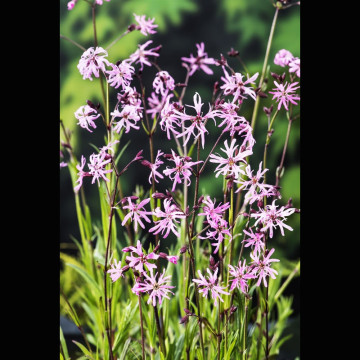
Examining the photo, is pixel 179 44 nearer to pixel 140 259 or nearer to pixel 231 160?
pixel 231 160

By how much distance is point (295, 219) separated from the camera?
193cm

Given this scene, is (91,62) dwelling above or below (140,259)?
above

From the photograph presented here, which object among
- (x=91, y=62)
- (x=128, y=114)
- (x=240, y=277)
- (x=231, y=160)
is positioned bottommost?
(x=240, y=277)

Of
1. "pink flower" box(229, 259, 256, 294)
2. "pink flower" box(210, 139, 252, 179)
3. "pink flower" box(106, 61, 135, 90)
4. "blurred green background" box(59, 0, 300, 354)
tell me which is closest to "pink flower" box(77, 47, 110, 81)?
"pink flower" box(106, 61, 135, 90)

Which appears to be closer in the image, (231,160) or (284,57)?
(231,160)

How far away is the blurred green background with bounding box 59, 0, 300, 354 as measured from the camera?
166 centimetres

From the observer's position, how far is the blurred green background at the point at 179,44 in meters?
1.66

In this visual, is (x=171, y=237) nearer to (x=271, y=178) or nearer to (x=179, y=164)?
(x=271, y=178)

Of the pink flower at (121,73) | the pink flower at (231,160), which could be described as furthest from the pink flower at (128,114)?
the pink flower at (231,160)

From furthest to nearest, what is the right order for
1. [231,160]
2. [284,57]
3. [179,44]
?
1. [179,44]
2. [284,57]
3. [231,160]

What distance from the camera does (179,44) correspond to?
1724 millimetres

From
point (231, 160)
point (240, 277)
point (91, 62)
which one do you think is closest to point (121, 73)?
point (91, 62)

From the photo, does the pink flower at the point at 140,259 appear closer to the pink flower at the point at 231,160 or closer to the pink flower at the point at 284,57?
the pink flower at the point at 231,160
